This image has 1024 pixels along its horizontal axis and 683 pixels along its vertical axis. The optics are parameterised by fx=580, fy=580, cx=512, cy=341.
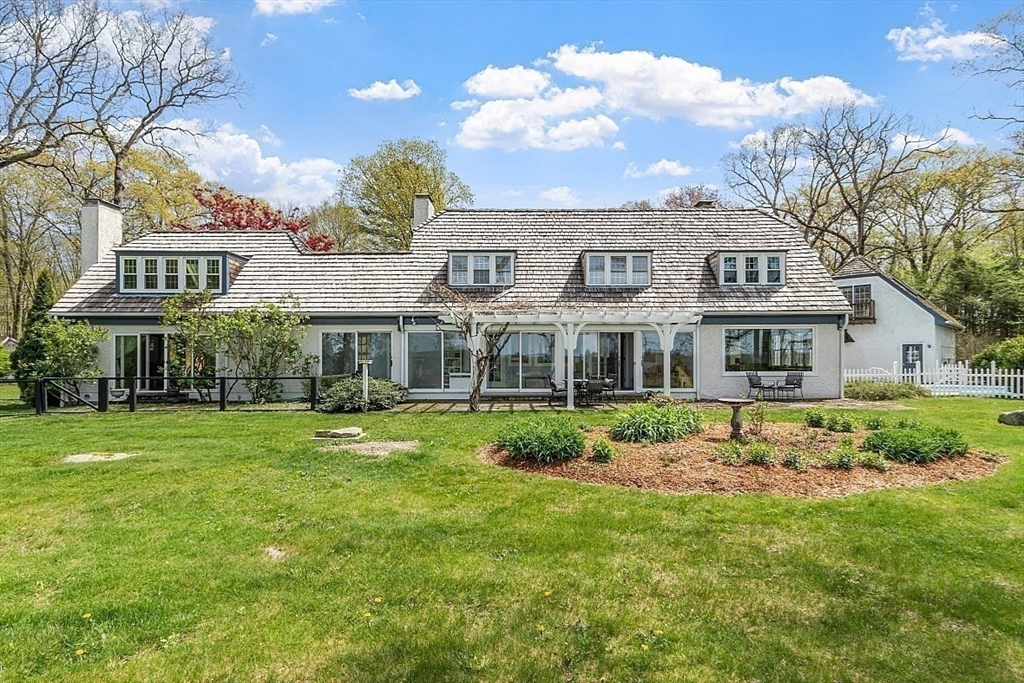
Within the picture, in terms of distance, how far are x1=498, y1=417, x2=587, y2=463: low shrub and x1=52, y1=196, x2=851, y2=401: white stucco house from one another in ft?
25.5

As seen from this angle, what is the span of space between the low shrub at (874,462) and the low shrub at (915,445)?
0.32 m

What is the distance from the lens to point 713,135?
22344mm

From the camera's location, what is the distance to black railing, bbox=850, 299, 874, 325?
23.7m

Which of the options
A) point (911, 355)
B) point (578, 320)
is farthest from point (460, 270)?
point (911, 355)

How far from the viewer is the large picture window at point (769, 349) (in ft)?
57.8

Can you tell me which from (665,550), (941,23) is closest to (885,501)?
(665,550)

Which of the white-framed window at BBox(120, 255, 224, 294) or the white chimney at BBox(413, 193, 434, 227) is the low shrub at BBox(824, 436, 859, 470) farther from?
the white chimney at BBox(413, 193, 434, 227)

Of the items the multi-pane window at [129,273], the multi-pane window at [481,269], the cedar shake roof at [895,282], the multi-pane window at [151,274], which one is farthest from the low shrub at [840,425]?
the multi-pane window at [129,273]

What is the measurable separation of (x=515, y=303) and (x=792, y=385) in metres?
8.31

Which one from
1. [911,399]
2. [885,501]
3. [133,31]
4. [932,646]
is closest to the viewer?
[932,646]

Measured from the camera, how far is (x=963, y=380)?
18.8 meters

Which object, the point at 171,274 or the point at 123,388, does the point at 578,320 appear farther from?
the point at 123,388

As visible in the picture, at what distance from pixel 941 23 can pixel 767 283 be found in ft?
26.2

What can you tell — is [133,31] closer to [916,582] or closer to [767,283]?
[767,283]
